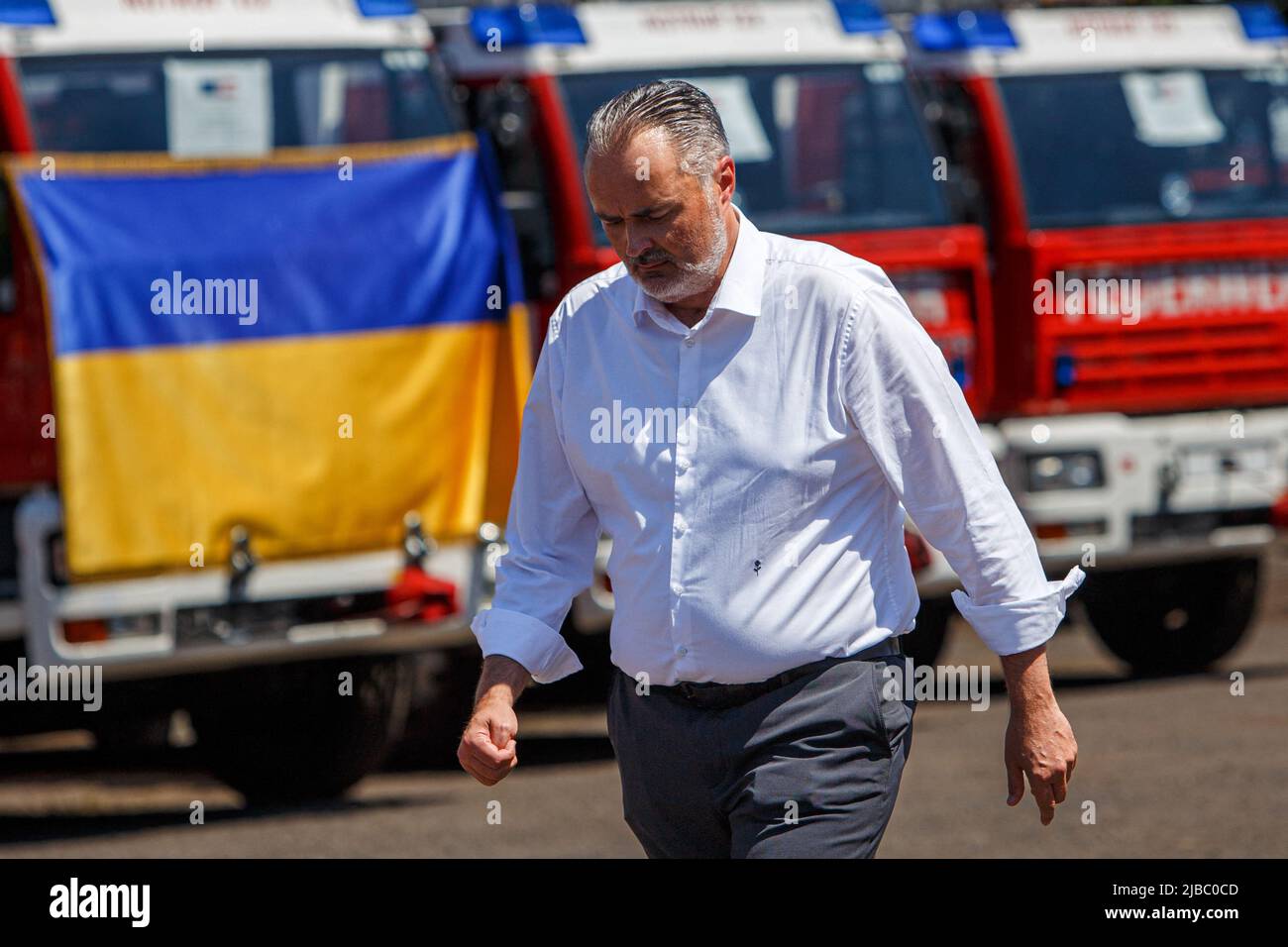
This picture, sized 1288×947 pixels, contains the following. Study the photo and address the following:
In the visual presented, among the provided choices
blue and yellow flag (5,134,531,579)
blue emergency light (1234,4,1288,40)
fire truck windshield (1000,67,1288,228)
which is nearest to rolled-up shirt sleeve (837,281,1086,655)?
blue and yellow flag (5,134,531,579)

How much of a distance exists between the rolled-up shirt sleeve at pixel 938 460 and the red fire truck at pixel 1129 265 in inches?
301

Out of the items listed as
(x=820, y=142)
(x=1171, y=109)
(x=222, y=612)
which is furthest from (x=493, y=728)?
(x=1171, y=109)

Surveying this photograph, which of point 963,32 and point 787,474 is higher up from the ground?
point 963,32

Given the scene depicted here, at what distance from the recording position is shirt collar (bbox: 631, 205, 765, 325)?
13.4 ft

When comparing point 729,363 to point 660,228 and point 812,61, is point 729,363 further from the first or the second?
point 812,61

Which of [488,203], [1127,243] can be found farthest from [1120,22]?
[488,203]

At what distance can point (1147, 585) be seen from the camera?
13477 mm

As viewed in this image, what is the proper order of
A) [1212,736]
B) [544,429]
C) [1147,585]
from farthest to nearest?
[1147,585] → [1212,736] → [544,429]

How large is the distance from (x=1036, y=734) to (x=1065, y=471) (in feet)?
26.4

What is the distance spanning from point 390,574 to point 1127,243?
419 centimetres

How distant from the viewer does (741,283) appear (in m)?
4.11

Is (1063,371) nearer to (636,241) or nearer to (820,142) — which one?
(820,142)

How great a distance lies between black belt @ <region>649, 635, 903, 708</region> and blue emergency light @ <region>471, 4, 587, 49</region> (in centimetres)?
702

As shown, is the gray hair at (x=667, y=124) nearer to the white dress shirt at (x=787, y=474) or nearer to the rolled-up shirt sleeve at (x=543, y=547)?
the white dress shirt at (x=787, y=474)
